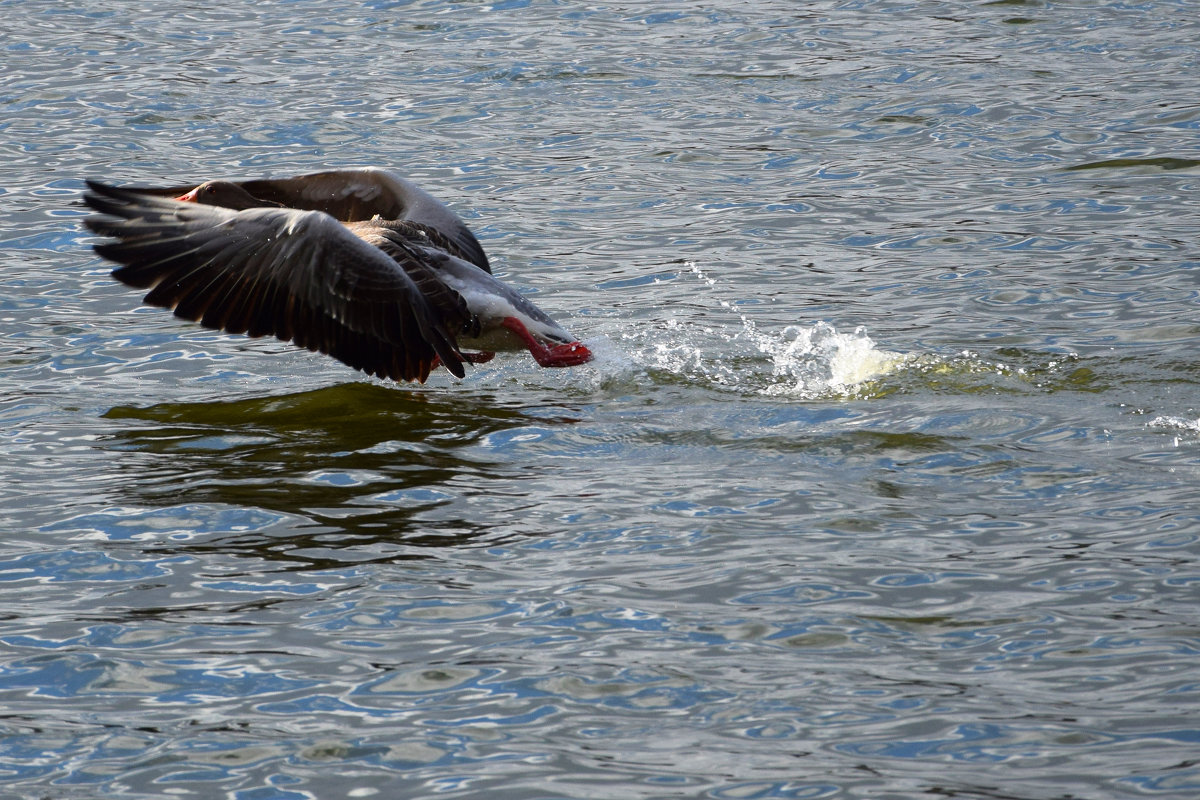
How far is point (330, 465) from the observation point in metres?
7.82

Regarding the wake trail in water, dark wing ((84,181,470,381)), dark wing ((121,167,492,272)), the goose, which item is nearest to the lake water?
the wake trail in water

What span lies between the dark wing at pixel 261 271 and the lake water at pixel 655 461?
595 mm

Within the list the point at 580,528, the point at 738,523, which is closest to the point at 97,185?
the point at 580,528

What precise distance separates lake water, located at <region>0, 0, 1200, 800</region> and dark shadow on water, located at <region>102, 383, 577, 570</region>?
0.03 m

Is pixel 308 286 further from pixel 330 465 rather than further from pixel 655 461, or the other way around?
pixel 655 461

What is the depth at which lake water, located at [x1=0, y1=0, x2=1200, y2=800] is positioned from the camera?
16.6 feet

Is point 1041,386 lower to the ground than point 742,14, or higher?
lower

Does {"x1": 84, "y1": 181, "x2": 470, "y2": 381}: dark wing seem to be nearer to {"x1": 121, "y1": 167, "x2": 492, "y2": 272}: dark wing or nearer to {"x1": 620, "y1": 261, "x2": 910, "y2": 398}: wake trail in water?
{"x1": 121, "y1": 167, "x2": 492, "y2": 272}: dark wing

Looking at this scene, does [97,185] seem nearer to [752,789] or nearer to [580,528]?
[580,528]

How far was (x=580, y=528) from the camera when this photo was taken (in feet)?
22.5

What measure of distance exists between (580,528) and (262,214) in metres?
2.59

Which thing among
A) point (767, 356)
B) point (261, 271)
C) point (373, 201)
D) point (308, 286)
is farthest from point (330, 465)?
point (767, 356)

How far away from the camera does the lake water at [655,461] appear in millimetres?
5066

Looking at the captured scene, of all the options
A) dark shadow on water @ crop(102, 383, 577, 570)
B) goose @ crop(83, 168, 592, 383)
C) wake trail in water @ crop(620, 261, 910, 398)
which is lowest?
dark shadow on water @ crop(102, 383, 577, 570)
